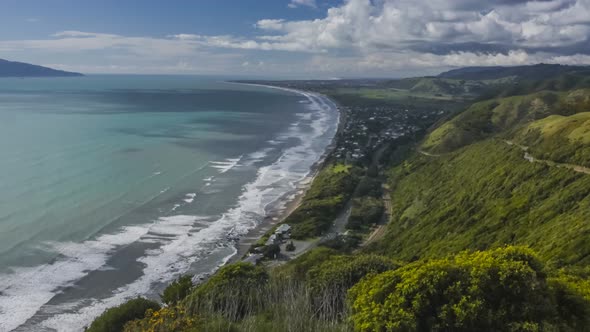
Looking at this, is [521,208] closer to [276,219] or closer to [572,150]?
[572,150]

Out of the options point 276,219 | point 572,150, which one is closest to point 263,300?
point 276,219

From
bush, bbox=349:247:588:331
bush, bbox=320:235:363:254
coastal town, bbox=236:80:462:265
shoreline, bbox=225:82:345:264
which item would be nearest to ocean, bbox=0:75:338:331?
shoreline, bbox=225:82:345:264

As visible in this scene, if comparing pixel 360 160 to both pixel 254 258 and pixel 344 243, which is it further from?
pixel 254 258

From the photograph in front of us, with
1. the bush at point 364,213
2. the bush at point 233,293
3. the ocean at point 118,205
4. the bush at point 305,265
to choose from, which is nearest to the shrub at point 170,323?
the bush at point 233,293

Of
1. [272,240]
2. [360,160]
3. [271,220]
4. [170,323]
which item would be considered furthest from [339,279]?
[360,160]

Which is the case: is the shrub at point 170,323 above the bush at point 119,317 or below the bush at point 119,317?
above

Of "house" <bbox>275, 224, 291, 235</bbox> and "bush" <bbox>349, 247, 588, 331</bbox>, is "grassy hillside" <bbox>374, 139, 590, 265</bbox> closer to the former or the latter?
"house" <bbox>275, 224, 291, 235</bbox>

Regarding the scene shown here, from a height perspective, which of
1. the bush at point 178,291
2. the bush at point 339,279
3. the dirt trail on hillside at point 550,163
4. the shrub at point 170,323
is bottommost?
the bush at point 178,291

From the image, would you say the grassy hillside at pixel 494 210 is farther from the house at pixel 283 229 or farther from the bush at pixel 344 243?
the house at pixel 283 229
